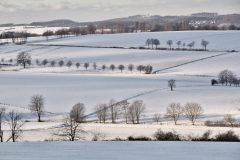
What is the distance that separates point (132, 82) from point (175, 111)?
12823 millimetres

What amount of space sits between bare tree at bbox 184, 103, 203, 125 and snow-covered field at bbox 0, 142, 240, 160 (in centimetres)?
1434

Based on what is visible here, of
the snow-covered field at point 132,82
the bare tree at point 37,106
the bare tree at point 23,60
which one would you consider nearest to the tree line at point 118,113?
the bare tree at point 37,106

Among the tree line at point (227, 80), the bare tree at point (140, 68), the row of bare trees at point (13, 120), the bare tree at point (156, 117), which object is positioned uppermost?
the bare tree at point (140, 68)

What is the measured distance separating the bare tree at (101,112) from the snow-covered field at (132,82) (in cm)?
74

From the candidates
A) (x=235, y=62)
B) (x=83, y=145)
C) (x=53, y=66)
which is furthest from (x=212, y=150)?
(x=53, y=66)

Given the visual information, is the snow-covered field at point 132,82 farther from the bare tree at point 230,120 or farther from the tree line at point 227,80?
the bare tree at point 230,120

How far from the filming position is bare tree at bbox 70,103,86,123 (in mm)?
27691

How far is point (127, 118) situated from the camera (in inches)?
1162

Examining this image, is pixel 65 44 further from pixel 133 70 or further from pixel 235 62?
pixel 235 62

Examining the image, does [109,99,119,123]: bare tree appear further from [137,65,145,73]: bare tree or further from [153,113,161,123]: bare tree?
[137,65,145,73]: bare tree

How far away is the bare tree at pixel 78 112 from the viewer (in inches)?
1090

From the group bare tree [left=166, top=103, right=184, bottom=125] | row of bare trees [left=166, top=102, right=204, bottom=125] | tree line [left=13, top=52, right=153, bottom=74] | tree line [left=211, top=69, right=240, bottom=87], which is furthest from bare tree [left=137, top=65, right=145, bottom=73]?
row of bare trees [left=166, top=102, right=204, bottom=125]

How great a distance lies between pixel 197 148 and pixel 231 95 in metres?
22.3

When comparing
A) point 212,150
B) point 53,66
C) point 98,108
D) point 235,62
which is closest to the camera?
point 212,150
